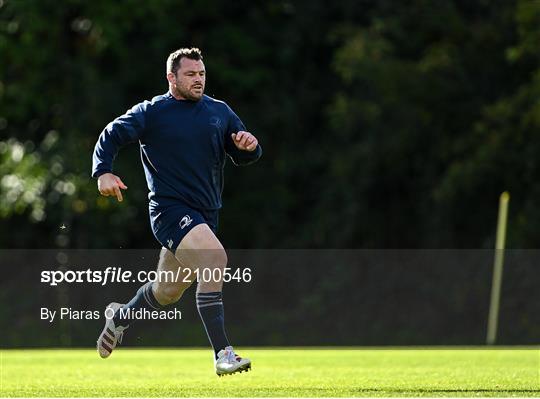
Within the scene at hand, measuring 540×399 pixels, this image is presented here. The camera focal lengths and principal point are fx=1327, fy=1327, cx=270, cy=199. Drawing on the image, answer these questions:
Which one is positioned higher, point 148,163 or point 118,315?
point 148,163

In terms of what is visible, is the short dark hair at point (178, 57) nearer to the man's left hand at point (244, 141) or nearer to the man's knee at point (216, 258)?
the man's left hand at point (244, 141)

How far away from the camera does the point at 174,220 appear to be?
830cm

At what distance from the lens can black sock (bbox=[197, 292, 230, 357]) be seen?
8.16 m

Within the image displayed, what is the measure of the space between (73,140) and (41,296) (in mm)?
3286

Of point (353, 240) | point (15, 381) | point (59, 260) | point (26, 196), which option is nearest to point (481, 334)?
point (353, 240)

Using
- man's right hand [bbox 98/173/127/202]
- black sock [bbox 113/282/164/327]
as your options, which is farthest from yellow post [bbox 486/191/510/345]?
man's right hand [bbox 98/173/127/202]

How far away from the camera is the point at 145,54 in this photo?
27.6 metres

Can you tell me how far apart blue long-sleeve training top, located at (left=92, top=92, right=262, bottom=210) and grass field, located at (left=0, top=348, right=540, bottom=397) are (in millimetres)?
1306

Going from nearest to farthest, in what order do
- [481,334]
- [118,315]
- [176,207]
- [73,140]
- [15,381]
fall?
[176,207]
[118,315]
[15,381]
[481,334]
[73,140]

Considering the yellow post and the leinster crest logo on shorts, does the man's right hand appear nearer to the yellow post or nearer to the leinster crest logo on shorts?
the leinster crest logo on shorts

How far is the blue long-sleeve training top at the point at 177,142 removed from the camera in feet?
27.2

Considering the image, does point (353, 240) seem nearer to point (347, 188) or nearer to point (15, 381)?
point (347, 188)

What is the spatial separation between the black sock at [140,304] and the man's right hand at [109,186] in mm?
1074

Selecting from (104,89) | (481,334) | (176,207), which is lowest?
(481,334)
